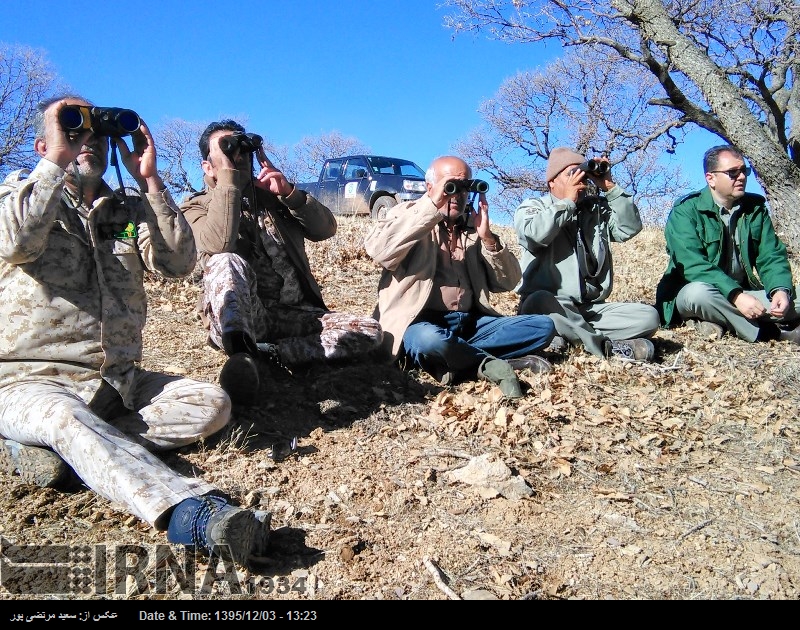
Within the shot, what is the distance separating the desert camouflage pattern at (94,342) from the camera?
8.15 ft

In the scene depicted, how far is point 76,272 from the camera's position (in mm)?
2949

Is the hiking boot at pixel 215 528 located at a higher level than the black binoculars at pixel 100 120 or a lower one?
lower

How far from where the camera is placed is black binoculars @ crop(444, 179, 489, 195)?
4109mm

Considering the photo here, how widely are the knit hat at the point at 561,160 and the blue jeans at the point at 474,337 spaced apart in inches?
42.2

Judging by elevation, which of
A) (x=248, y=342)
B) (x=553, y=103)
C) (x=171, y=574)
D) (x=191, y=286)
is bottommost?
(x=171, y=574)

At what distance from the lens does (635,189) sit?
22000mm

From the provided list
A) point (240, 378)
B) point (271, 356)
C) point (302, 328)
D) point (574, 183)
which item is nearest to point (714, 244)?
point (574, 183)

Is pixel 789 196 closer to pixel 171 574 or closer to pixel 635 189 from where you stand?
pixel 171 574

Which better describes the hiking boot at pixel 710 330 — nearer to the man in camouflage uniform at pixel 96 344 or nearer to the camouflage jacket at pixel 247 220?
the camouflage jacket at pixel 247 220

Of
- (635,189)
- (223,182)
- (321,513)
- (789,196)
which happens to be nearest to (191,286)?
(223,182)

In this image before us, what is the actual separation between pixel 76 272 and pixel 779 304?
4.63 m

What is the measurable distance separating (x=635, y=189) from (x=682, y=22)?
11.6m

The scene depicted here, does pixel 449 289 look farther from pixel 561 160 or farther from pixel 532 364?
pixel 561 160

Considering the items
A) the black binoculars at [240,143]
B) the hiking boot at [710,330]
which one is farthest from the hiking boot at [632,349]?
the black binoculars at [240,143]
